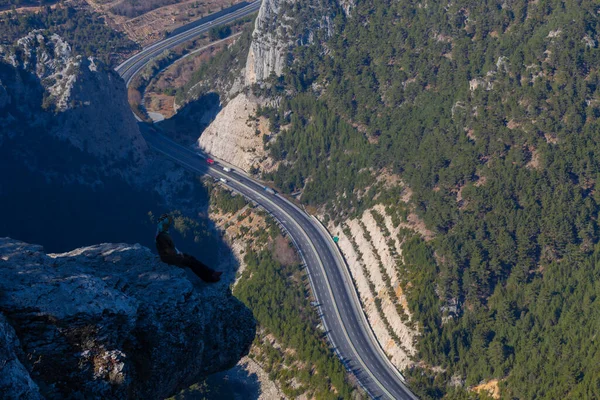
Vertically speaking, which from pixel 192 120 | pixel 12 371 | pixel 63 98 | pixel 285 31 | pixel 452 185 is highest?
pixel 285 31

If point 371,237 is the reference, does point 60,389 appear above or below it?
above

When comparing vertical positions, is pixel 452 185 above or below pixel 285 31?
below

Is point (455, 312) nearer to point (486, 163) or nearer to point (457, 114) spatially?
point (486, 163)

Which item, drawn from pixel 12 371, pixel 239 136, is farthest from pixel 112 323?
pixel 239 136

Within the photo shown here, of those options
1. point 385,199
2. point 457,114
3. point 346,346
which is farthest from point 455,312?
point 457,114

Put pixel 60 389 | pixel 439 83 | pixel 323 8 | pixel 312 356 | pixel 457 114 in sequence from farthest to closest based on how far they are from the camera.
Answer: pixel 323 8 → pixel 439 83 → pixel 457 114 → pixel 312 356 → pixel 60 389

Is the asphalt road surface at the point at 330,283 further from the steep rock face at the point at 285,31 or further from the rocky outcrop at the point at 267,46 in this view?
the steep rock face at the point at 285,31

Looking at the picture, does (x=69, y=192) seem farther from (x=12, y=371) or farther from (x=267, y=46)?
(x=12, y=371)

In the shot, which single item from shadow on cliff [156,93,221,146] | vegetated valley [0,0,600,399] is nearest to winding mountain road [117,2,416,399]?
vegetated valley [0,0,600,399]
